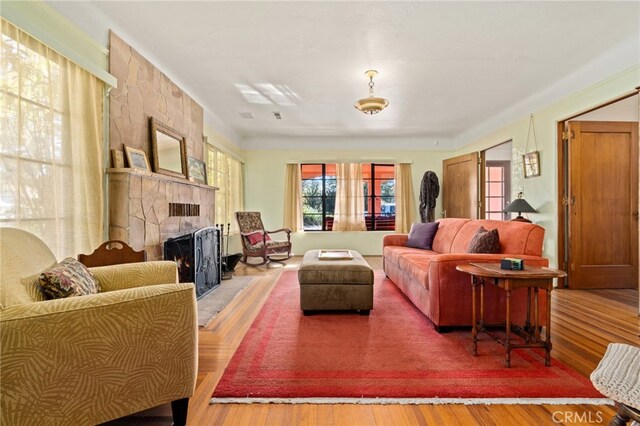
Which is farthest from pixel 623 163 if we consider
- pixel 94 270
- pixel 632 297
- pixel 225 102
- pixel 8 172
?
pixel 8 172

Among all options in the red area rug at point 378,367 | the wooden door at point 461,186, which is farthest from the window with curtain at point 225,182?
the wooden door at point 461,186

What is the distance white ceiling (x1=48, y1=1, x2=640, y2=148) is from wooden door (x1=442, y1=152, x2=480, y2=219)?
1480mm

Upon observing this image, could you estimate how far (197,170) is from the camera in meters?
4.14

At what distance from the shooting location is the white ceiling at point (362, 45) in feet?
7.92

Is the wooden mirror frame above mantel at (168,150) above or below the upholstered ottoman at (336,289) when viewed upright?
above

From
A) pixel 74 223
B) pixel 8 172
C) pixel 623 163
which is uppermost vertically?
pixel 623 163

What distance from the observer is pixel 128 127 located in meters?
2.75

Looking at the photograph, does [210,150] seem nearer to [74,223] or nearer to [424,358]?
[74,223]

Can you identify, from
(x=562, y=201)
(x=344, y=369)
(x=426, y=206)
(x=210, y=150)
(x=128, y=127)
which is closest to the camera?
(x=344, y=369)

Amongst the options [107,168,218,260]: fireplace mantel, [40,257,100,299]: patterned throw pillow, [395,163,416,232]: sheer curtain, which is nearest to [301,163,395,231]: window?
[395,163,416,232]: sheer curtain

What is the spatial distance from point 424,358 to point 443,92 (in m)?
3.53

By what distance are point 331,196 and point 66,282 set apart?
5757mm

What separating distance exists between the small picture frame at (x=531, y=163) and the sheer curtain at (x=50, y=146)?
16.7 feet

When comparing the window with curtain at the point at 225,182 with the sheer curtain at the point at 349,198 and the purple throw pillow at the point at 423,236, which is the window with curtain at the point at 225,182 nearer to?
the sheer curtain at the point at 349,198
